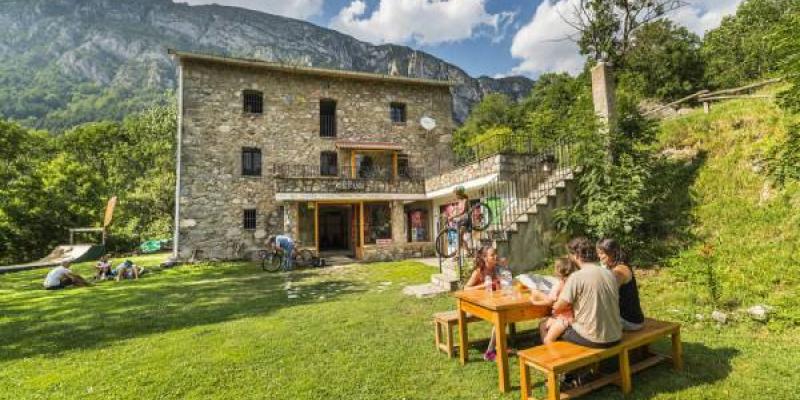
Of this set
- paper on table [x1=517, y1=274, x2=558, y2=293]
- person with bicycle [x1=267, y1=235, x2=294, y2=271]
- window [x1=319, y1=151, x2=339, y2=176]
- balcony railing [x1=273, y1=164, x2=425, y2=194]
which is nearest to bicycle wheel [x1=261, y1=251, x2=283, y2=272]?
person with bicycle [x1=267, y1=235, x2=294, y2=271]

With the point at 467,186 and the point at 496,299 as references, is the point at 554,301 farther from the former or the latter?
the point at 467,186

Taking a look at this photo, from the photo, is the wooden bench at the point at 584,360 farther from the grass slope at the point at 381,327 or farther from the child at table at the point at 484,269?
the child at table at the point at 484,269

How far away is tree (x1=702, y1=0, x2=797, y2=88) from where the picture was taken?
25828 millimetres

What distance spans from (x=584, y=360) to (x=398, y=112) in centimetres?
1755

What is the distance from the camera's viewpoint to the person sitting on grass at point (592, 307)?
2.86 m

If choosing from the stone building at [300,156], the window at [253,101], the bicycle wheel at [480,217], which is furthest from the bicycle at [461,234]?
the window at [253,101]

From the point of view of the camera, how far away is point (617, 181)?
745 centimetres

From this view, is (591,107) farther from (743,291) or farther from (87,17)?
(87,17)

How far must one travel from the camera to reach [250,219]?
16250mm

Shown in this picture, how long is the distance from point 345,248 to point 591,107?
13947 mm

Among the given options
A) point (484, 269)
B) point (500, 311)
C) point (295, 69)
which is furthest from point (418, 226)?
point (500, 311)

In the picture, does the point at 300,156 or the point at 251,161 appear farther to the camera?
the point at 300,156

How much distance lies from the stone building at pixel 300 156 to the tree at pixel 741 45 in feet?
71.0

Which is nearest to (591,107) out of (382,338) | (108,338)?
(382,338)
